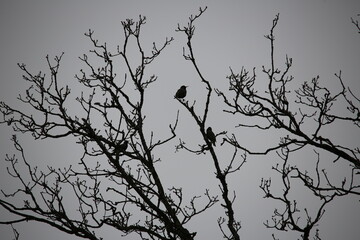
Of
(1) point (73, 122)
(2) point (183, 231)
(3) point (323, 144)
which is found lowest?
(2) point (183, 231)

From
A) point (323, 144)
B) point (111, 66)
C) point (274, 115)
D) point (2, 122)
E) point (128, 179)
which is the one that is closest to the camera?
point (128, 179)

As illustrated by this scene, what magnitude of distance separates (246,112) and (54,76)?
3.22 m

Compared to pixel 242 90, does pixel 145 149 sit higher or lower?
lower

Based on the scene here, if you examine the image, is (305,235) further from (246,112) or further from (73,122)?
(73,122)

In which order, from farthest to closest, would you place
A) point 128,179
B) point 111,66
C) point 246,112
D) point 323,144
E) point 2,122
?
point 111,66, point 2,122, point 246,112, point 323,144, point 128,179

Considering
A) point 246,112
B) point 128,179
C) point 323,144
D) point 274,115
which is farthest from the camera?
point 246,112

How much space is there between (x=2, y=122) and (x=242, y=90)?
428cm

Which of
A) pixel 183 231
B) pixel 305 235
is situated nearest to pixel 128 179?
pixel 183 231

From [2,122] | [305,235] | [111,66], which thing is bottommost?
[305,235]

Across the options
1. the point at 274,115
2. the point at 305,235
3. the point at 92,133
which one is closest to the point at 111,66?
the point at 92,133

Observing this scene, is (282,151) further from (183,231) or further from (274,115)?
(183,231)

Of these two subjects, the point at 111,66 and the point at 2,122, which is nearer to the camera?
the point at 2,122

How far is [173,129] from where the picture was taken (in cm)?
445

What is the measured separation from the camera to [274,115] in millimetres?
4355
